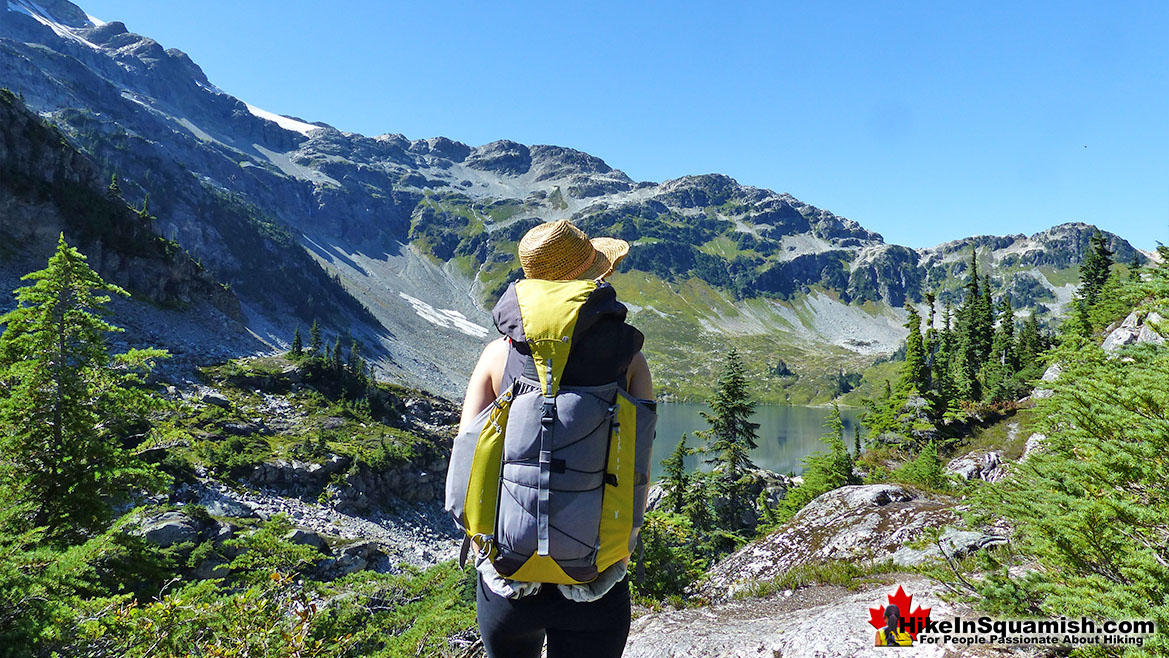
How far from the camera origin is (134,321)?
6178cm

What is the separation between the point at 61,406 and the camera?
1240cm

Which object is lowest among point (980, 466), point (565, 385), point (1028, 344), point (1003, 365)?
point (980, 466)

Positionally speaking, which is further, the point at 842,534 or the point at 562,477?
Answer: the point at 842,534

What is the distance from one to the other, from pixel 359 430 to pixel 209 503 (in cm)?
2092

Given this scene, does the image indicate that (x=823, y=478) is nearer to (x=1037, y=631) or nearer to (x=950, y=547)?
(x=950, y=547)

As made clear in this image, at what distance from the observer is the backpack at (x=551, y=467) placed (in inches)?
102

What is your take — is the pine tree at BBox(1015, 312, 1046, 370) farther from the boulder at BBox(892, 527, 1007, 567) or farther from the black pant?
the black pant

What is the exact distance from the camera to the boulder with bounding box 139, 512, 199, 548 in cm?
2517

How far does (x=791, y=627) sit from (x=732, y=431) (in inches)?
956

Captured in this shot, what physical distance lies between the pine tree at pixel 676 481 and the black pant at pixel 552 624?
27257mm

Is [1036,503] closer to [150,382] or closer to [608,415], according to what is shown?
[608,415]

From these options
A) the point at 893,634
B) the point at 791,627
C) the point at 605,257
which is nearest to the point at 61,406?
the point at 605,257

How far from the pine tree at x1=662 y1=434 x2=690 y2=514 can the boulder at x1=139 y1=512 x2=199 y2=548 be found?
80.2ft

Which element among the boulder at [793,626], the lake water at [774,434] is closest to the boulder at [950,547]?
the boulder at [793,626]
